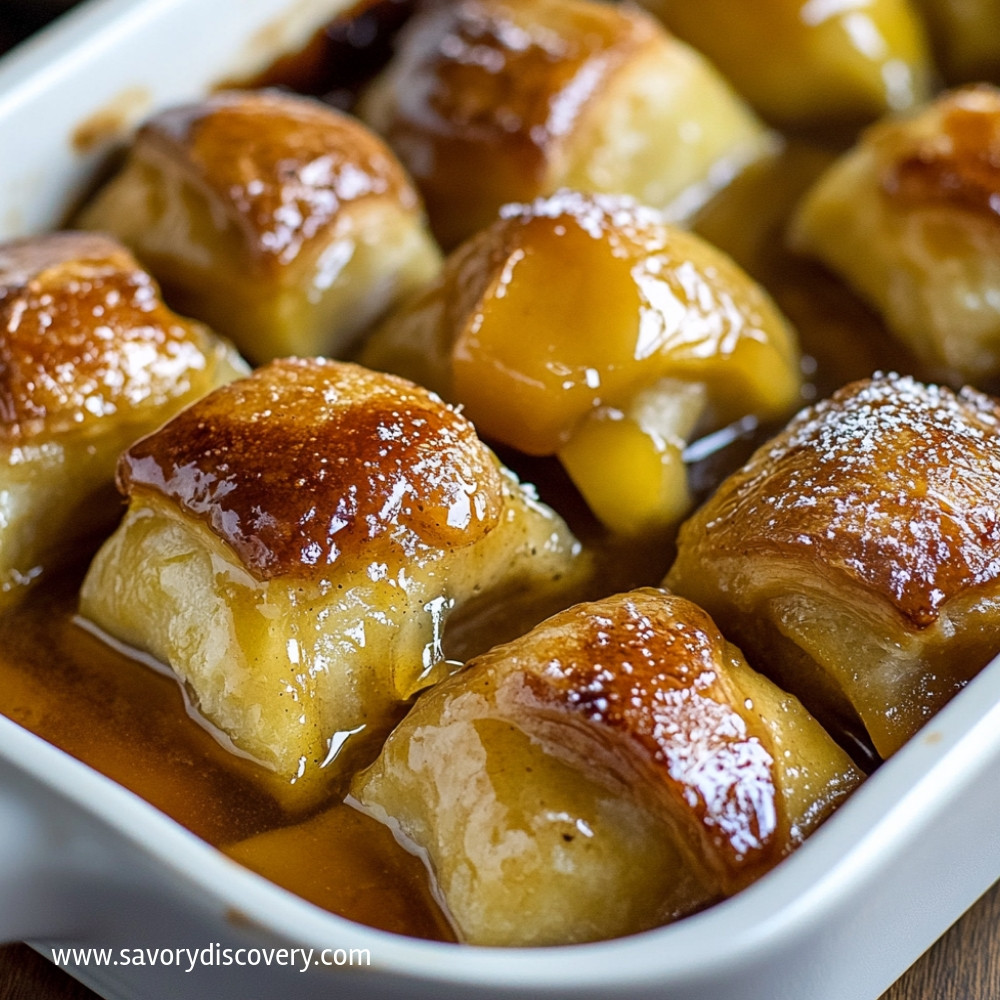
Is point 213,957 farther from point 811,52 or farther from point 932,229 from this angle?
point 811,52

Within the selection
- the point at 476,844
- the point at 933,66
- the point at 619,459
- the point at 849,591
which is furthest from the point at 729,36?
the point at 476,844

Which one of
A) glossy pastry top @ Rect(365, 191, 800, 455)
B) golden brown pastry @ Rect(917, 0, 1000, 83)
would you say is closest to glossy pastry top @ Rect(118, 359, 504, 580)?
glossy pastry top @ Rect(365, 191, 800, 455)

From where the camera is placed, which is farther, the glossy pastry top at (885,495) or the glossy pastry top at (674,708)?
the glossy pastry top at (885,495)

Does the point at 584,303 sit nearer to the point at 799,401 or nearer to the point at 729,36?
the point at 799,401

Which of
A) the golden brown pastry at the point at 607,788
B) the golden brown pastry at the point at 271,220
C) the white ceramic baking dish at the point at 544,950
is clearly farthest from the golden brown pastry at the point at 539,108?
the white ceramic baking dish at the point at 544,950

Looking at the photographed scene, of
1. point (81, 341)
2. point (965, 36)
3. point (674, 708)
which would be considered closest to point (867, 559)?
point (674, 708)

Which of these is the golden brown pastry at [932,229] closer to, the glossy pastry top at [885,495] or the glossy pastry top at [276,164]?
the glossy pastry top at [885,495]
